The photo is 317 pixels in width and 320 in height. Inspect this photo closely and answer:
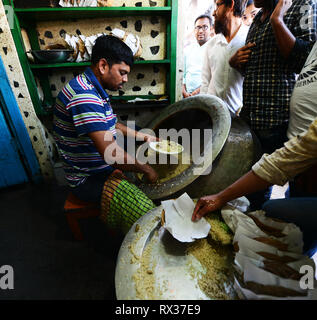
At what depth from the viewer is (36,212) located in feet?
6.93

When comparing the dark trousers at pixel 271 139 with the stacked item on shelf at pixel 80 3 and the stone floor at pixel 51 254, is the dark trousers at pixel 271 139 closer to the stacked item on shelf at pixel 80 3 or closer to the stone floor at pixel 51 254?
the stone floor at pixel 51 254

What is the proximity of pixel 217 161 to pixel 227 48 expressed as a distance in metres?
1.21

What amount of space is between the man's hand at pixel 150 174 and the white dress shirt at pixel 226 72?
1.00 m

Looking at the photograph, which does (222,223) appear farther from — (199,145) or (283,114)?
(199,145)

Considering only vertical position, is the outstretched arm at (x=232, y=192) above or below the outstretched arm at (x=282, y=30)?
below

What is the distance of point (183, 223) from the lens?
0.90 m

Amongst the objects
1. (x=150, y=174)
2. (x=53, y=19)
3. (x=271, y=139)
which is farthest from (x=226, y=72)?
(x=53, y=19)

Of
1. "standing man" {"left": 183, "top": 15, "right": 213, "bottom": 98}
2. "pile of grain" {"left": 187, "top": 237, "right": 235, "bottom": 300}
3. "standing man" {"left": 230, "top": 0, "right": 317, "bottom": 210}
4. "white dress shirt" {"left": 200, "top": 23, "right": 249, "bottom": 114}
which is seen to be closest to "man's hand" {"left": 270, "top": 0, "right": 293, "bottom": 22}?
"standing man" {"left": 230, "top": 0, "right": 317, "bottom": 210}

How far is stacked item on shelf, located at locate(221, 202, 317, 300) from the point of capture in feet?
1.95

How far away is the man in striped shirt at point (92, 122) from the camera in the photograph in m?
1.19

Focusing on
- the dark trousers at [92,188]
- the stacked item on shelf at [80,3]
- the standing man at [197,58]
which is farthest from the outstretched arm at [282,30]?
the standing man at [197,58]

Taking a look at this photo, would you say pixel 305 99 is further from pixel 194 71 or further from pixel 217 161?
pixel 194 71
